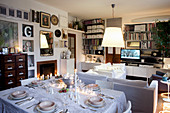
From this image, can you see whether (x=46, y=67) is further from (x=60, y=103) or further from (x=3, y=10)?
(x=60, y=103)

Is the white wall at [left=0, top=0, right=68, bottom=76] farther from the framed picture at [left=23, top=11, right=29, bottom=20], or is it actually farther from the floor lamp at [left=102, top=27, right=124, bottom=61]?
the floor lamp at [left=102, top=27, right=124, bottom=61]

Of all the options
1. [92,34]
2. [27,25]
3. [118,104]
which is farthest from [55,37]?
[118,104]

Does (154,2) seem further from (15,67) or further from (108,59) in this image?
(15,67)

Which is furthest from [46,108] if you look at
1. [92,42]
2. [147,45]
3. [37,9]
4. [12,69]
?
[92,42]

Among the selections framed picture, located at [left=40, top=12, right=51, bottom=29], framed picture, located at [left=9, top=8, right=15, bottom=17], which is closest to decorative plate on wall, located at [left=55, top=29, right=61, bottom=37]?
framed picture, located at [left=40, top=12, right=51, bottom=29]

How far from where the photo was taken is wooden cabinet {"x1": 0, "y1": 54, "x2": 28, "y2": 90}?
10.1 feet

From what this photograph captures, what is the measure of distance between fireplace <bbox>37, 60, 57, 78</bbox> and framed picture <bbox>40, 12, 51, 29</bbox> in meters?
1.37

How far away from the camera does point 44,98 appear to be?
5.45 feet

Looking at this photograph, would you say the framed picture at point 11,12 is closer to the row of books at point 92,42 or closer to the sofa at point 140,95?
the sofa at point 140,95

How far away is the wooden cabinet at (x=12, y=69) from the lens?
308cm

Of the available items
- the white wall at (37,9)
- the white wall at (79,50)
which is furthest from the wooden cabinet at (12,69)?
the white wall at (79,50)

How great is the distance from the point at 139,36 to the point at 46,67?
14.4 feet

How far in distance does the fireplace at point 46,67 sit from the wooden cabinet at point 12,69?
2.89 feet

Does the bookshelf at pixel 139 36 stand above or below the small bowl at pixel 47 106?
above
